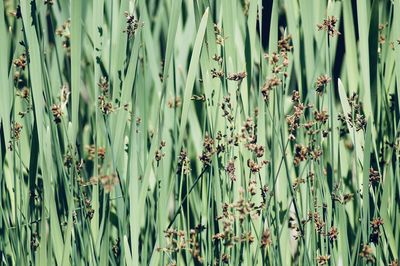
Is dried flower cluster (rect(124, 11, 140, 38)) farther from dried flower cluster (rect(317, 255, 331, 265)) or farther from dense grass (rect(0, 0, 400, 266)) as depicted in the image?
dried flower cluster (rect(317, 255, 331, 265))

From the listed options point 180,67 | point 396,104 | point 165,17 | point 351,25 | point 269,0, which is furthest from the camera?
point 269,0

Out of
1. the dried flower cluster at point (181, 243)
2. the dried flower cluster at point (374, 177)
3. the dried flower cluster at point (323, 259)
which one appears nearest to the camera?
the dried flower cluster at point (181, 243)

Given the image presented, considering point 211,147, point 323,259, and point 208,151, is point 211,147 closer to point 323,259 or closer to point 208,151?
point 208,151

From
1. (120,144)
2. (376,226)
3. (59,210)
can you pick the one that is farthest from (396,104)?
(59,210)

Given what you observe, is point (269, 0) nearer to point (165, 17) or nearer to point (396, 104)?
point (165, 17)

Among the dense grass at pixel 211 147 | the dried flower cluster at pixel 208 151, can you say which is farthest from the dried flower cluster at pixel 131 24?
the dried flower cluster at pixel 208 151

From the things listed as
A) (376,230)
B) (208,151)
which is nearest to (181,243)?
(208,151)

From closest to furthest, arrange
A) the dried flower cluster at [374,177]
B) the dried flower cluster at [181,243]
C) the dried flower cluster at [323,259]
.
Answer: the dried flower cluster at [181,243] → the dried flower cluster at [323,259] → the dried flower cluster at [374,177]

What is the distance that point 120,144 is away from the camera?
1589mm

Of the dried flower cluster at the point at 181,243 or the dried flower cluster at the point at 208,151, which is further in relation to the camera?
the dried flower cluster at the point at 208,151

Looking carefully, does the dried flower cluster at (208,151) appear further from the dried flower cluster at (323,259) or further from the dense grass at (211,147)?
the dried flower cluster at (323,259)

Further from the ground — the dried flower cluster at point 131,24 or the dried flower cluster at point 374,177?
the dried flower cluster at point 131,24

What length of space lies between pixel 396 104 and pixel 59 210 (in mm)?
931

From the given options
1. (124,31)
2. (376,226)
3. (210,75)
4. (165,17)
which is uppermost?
(165,17)
